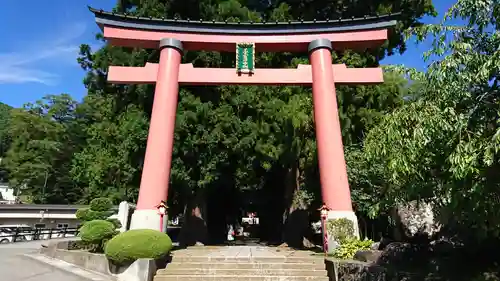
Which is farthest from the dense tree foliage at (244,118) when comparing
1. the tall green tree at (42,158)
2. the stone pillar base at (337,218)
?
the tall green tree at (42,158)

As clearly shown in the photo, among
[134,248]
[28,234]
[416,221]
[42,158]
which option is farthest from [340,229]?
[42,158]

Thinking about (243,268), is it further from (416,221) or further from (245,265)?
(416,221)

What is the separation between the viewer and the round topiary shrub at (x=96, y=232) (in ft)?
33.4

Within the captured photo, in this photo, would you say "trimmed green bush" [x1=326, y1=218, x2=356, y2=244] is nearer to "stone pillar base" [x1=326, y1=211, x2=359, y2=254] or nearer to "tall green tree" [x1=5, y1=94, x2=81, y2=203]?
"stone pillar base" [x1=326, y1=211, x2=359, y2=254]

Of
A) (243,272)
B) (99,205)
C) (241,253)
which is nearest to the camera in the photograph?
(243,272)

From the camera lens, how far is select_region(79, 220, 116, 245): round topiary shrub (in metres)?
→ 10.2

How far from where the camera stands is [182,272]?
29.7 feet

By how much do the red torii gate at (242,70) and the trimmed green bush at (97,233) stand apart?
1239mm

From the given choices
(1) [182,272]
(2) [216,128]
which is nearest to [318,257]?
(1) [182,272]

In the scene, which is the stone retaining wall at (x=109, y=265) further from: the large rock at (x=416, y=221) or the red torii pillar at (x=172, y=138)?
the large rock at (x=416, y=221)

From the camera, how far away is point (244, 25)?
13.5 meters

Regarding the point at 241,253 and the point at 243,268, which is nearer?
the point at 243,268

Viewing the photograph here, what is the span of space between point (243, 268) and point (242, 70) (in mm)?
6689

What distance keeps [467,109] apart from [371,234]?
14.6 m
